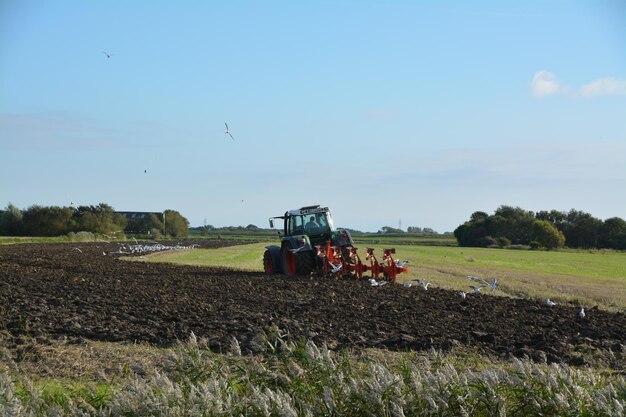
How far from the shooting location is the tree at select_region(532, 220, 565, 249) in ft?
274

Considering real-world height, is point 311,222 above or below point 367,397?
above

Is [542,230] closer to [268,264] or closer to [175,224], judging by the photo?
[175,224]

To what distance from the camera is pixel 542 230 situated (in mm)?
84250

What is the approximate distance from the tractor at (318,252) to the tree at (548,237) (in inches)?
2346

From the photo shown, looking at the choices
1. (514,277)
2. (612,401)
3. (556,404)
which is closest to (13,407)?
(556,404)

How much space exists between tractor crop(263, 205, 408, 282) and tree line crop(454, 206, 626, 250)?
59.6 meters

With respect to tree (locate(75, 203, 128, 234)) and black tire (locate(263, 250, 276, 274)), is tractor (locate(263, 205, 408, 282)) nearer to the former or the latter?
black tire (locate(263, 250, 276, 274))

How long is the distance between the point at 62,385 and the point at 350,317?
827cm

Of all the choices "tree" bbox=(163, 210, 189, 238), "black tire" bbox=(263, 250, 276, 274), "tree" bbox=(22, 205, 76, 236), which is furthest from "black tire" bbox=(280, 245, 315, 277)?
"tree" bbox=(163, 210, 189, 238)

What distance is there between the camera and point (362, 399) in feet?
18.4

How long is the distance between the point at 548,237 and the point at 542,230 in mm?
A: 1073

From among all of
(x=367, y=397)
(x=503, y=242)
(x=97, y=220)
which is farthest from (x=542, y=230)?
(x=367, y=397)

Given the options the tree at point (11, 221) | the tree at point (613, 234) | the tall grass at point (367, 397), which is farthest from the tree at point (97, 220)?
the tall grass at point (367, 397)

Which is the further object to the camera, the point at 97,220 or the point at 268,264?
the point at 97,220
